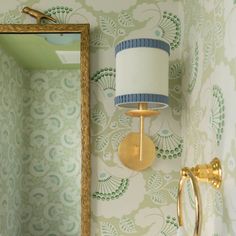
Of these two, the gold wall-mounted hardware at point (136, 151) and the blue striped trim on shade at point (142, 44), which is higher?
the blue striped trim on shade at point (142, 44)

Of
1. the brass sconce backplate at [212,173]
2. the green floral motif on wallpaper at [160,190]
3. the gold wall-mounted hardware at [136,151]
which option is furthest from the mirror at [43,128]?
the brass sconce backplate at [212,173]

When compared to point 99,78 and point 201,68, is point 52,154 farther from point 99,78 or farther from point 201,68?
point 201,68

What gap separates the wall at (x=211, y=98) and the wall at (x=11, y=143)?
603 millimetres

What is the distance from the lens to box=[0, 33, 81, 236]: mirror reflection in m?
1.18

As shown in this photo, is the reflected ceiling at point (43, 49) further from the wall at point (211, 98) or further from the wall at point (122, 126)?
the wall at point (211, 98)

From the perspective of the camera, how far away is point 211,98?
831 millimetres

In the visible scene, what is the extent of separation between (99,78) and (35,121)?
0.94 ft

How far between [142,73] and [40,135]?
1.52 ft

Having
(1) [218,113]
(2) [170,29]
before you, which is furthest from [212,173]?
(2) [170,29]

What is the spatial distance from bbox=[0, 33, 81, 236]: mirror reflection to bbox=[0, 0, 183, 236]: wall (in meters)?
0.03

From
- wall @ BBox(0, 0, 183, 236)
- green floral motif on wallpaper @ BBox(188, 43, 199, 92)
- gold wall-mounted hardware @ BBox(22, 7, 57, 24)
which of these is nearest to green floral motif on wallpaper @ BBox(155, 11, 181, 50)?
wall @ BBox(0, 0, 183, 236)

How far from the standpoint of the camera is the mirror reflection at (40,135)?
1178 mm

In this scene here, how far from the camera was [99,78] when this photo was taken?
121cm

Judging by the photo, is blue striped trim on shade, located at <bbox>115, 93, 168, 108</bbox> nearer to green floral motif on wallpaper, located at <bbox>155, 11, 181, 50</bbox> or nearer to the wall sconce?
the wall sconce
